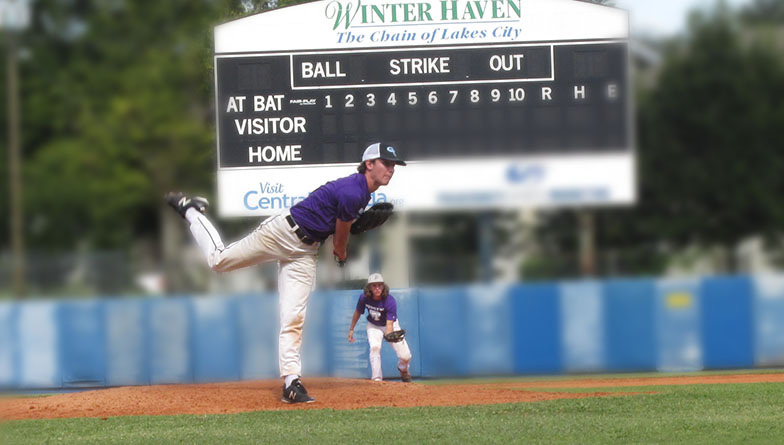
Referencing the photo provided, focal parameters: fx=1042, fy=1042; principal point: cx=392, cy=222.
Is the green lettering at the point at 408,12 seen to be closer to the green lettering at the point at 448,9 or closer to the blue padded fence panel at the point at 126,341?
the green lettering at the point at 448,9

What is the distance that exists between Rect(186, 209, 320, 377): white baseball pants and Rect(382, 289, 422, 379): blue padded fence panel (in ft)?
16.4

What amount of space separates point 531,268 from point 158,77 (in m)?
10.4

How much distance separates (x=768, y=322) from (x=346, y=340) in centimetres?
568

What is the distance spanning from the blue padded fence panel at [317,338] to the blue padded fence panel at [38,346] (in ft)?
11.8

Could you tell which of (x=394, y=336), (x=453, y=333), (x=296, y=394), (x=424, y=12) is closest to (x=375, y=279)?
(x=394, y=336)

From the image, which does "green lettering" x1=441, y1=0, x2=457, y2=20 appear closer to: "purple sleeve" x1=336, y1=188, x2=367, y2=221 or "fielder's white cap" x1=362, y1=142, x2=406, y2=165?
"fielder's white cap" x1=362, y1=142, x2=406, y2=165

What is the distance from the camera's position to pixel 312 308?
14.1m

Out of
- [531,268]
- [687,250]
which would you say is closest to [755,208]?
[687,250]

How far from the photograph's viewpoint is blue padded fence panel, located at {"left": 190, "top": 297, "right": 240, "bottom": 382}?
47.3ft

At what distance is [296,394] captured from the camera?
8.05m

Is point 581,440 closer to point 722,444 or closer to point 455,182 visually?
point 722,444

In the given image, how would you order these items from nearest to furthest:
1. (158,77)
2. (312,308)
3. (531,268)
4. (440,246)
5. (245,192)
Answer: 1. (245,192)
2. (312,308)
3. (158,77)
4. (531,268)
5. (440,246)

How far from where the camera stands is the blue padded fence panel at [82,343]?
48.0 feet

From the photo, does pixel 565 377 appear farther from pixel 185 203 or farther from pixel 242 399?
pixel 185 203
